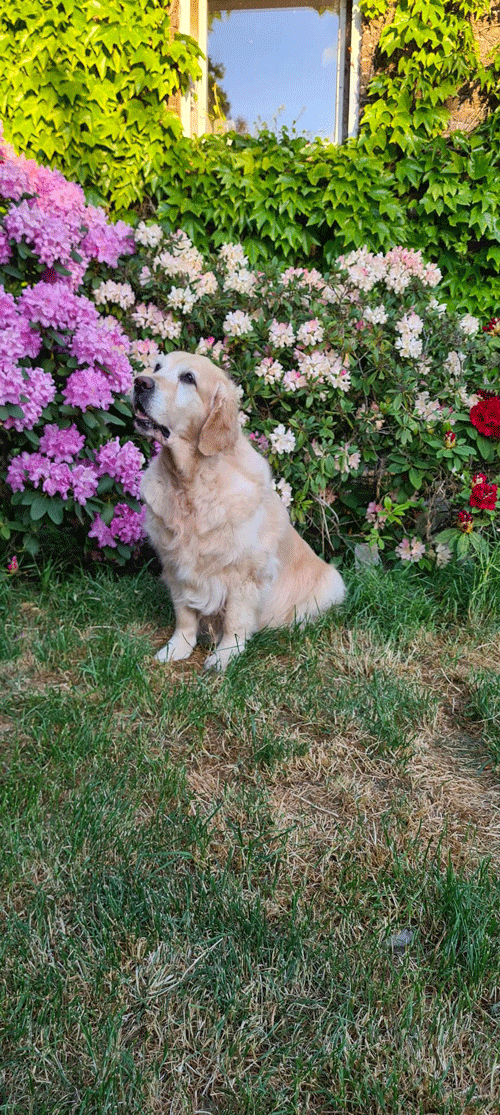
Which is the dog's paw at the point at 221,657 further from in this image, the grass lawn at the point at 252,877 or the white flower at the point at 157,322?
the white flower at the point at 157,322

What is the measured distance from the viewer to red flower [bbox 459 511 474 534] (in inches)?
139

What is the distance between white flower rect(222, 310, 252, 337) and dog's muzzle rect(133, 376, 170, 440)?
1086 mm

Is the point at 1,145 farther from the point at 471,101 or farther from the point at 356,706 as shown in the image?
the point at 471,101

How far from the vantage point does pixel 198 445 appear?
2.73 metres

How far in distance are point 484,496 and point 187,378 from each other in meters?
1.61

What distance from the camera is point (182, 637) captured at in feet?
9.89

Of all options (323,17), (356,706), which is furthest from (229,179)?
(356,706)

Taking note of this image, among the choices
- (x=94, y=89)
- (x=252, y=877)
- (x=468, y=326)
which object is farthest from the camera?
(x=94, y=89)

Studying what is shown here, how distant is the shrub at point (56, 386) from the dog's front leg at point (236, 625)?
796 millimetres

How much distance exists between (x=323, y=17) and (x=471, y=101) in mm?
1670

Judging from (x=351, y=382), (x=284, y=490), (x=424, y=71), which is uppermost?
(x=424, y=71)

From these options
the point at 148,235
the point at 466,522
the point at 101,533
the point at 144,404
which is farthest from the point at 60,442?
the point at 466,522

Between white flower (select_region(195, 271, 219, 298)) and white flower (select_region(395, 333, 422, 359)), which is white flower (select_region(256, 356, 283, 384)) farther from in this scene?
white flower (select_region(395, 333, 422, 359))

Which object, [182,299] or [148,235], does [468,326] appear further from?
[148,235]
